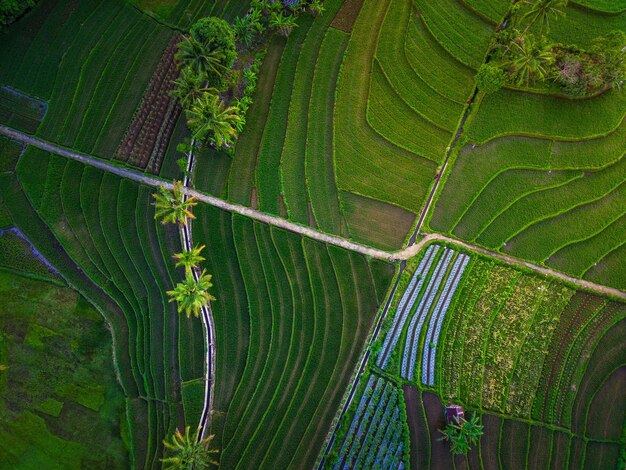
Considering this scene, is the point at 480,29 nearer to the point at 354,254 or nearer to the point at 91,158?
the point at 354,254

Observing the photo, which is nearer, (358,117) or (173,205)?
(173,205)

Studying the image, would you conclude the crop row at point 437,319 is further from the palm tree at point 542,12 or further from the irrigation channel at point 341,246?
the palm tree at point 542,12

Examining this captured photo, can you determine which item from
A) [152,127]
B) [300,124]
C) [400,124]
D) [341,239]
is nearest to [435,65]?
[400,124]

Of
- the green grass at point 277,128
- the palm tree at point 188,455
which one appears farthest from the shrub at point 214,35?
the palm tree at point 188,455

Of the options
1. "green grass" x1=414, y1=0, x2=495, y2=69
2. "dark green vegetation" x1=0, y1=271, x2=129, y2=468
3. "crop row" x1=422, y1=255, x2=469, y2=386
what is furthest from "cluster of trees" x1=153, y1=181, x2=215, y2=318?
"green grass" x1=414, y1=0, x2=495, y2=69

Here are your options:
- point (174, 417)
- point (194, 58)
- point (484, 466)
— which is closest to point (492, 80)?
point (194, 58)

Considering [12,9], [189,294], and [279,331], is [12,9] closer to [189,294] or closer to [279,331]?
[189,294]
